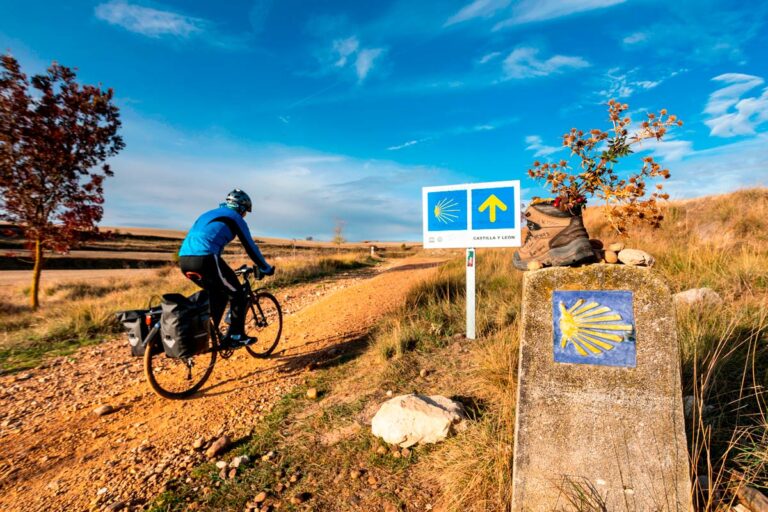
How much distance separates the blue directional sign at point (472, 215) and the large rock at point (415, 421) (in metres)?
2.61

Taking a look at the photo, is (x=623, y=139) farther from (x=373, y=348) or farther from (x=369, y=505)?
(x=373, y=348)

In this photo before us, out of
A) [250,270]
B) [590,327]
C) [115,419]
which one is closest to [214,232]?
[250,270]

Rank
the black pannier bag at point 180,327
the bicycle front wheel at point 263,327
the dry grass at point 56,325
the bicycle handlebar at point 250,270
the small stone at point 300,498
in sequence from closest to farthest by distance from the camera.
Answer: the small stone at point 300,498, the black pannier bag at point 180,327, the bicycle handlebar at point 250,270, the bicycle front wheel at point 263,327, the dry grass at point 56,325

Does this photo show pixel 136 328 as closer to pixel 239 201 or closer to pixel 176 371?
pixel 176 371

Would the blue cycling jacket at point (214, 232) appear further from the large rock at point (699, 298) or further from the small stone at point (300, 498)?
the large rock at point (699, 298)

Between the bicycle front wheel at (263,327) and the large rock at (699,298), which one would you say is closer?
the large rock at (699,298)

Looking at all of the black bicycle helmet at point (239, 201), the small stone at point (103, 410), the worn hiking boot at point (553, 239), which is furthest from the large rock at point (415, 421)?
the black bicycle helmet at point (239, 201)

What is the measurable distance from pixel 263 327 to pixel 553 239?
510 cm

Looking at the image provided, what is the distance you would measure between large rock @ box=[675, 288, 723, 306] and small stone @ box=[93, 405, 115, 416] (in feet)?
23.1

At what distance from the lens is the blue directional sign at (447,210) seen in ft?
17.3

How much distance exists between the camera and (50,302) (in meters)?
11.1

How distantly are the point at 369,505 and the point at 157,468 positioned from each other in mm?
A: 1891

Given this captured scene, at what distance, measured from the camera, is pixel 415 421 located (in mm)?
3053

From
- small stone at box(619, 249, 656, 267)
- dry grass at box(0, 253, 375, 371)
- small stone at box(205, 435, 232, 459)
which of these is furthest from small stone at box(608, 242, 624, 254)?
dry grass at box(0, 253, 375, 371)
